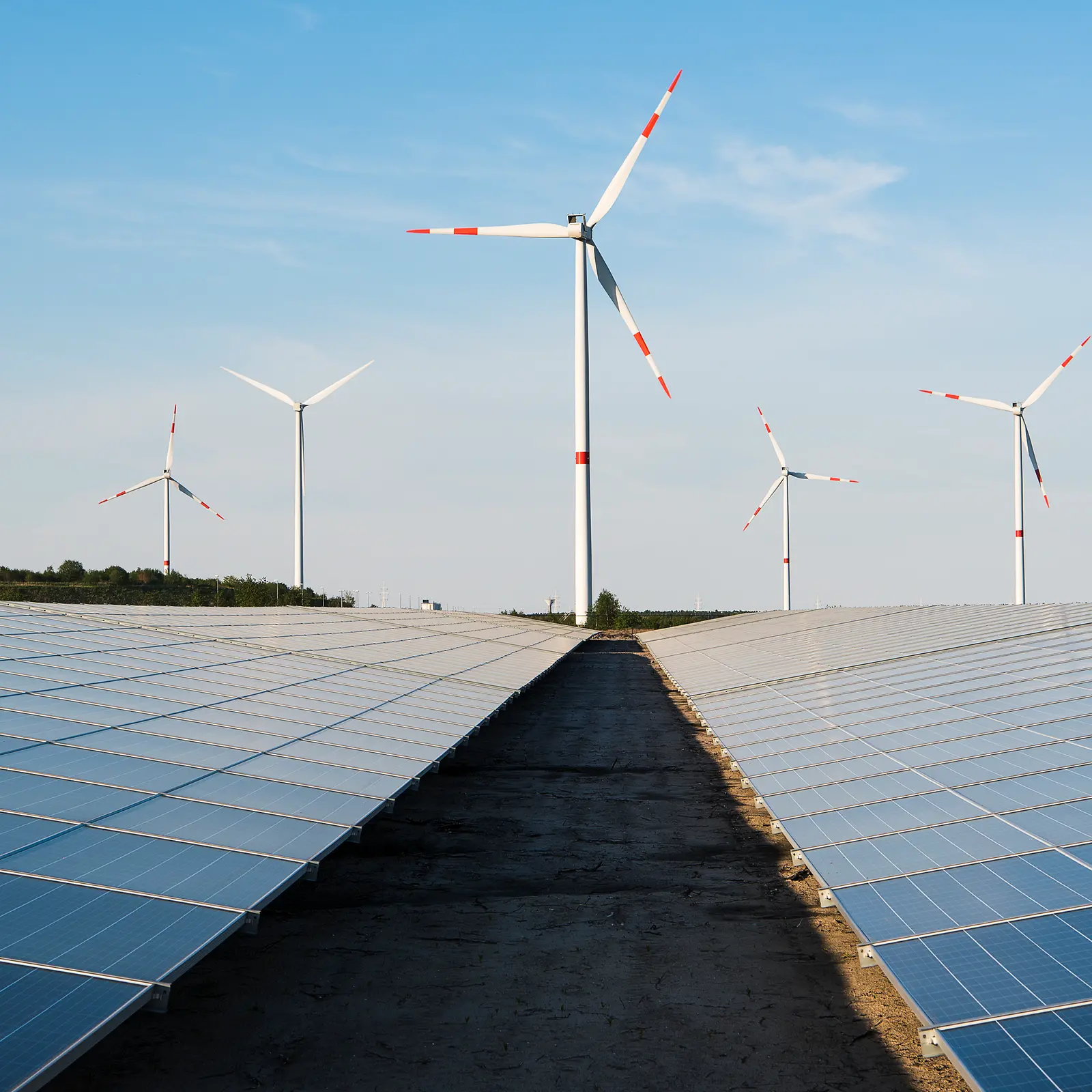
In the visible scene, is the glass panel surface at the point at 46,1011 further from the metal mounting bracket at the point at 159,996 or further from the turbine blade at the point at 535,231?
the turbine blade at the point at 535,231

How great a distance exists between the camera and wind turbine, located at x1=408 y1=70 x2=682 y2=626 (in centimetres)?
7156

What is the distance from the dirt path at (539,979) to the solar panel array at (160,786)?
1.84 meters

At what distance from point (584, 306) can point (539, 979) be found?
69.4 metres

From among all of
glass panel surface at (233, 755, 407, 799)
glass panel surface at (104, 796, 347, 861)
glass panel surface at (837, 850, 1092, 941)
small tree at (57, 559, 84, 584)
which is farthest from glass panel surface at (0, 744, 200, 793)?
small tree at (57, 559, 84, 584)

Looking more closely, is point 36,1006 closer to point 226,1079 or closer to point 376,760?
point 226,1079

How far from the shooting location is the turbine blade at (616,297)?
67.1m

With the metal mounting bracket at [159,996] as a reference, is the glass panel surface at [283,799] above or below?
above

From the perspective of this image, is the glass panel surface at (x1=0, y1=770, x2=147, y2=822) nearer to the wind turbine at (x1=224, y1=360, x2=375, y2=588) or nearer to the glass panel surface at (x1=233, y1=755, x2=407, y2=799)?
the glass panel surface at (x1=233, y1=755, x2=407, y2=799)

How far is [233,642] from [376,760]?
59.8ft

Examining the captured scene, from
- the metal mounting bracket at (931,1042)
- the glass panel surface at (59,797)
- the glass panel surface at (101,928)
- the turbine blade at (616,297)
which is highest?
the turbine blade at (616,297)

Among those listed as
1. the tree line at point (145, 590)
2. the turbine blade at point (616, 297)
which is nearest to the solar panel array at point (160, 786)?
the turbine blade at point (616, 297)

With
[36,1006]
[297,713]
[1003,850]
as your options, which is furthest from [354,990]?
[297,713]

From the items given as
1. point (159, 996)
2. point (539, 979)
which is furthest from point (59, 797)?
point (539, 979)

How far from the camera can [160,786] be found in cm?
1574
